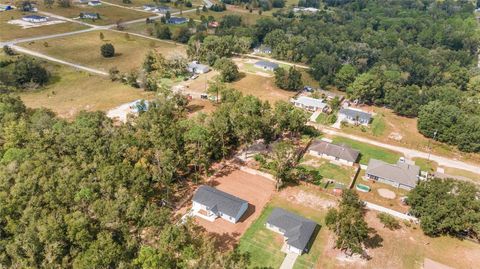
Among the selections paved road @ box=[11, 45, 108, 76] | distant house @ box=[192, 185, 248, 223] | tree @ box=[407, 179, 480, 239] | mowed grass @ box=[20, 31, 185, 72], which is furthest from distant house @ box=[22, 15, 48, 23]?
tree @ box=[407, 179, 480, 239]

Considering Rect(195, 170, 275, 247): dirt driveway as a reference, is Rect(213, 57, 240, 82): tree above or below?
above

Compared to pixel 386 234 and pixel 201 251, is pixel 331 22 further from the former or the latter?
pixel 201 251

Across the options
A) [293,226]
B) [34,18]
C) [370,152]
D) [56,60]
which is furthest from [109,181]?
[34,18]

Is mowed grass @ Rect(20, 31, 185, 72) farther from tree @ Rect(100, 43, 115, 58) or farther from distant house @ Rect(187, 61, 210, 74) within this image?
distant house @ Rect(187, 61, 210, 74)

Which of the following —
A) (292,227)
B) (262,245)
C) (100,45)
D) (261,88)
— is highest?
(261,88)

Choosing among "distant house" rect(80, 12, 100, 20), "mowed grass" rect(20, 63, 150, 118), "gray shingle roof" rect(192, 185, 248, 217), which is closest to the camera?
"gray shingle roof" rect(192, 185, 248, 217)

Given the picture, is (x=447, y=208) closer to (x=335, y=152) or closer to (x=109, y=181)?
(x=335, y=152)

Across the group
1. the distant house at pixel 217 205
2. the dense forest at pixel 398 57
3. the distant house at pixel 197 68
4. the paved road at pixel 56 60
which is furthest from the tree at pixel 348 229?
the paved road at pixel 56 60
